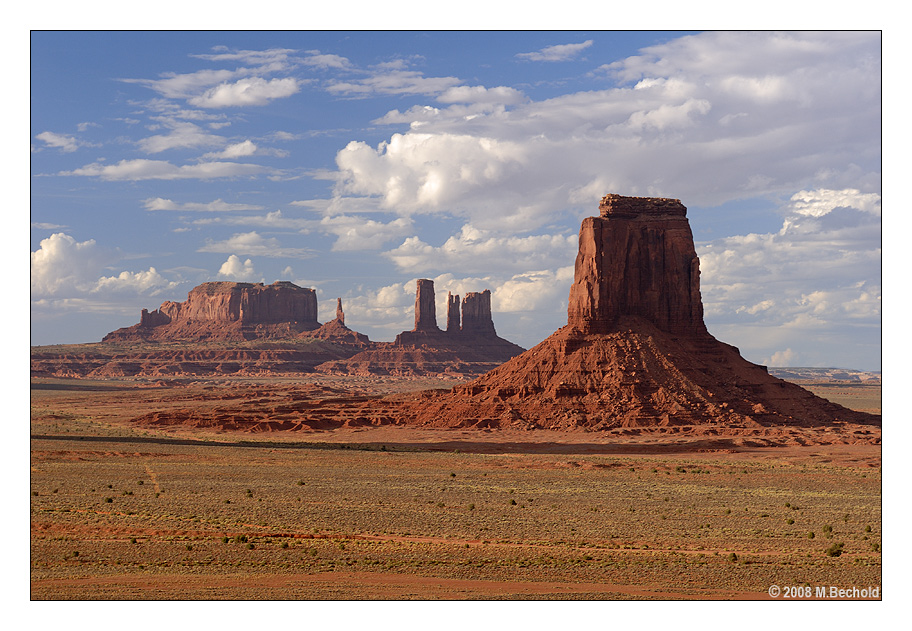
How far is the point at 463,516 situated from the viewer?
3738cm

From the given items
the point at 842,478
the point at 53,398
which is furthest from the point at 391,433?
the point at 53,398

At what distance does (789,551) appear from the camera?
30453 millimetres

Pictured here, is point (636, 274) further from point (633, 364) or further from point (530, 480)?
point (530, 480)

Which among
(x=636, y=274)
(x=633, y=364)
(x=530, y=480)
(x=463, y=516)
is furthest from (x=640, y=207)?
(x=463, y=516)

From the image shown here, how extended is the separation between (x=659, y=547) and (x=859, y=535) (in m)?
8.33

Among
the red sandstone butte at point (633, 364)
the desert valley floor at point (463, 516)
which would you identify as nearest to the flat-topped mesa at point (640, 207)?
the red sandstone butte at point (633, 364)

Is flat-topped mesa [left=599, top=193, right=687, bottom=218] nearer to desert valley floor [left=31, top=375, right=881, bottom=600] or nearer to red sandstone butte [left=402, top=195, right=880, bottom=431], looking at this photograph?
red sandstone butte [left=402, top=195, right=880, bottom=431]

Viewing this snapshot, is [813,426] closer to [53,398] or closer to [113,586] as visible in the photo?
[113,586]

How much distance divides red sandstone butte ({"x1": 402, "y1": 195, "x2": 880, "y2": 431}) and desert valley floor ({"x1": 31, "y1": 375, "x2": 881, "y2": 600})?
447 centimetres

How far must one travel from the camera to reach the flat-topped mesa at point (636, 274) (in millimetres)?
87562

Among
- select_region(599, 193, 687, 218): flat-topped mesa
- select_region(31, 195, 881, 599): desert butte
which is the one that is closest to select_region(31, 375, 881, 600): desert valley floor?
select_region(31, 195, 881, 599): desert butte

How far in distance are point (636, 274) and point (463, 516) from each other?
55192 millimetres

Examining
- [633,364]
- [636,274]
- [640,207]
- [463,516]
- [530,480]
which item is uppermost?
[640,207]

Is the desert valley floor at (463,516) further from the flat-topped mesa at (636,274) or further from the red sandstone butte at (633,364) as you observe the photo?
the flat-topped mesa at (636,274)
